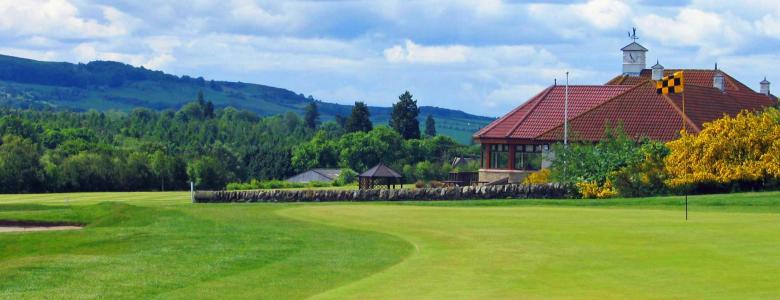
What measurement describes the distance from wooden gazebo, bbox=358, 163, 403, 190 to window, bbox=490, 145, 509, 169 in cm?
480

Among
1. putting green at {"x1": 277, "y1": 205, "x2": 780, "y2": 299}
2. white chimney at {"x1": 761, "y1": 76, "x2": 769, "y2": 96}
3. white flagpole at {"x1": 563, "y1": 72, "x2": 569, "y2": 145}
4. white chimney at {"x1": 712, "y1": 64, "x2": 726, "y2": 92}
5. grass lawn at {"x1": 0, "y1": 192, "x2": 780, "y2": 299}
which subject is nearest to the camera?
putting green at {"x1": 277, "y1": 205, "x2": 780, "y2": 299}

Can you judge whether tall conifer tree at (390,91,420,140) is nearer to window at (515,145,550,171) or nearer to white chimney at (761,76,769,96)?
white chimney at (761,76,769,96)

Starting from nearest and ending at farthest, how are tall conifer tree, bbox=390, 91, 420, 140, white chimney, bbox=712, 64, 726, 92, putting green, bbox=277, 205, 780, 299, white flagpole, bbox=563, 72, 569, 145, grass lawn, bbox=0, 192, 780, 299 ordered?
putting green, bbox=277, 205, 780, 299
grass lawn, bbox=0, 192, 780, 299
white flagpole, bbox=563, 72, 569, 145
white chimney, bbox=712, 64, 726, 92
tall conifer tree, bbox=390, 91, 420, 140

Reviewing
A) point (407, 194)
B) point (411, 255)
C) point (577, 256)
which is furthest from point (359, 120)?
point (577, 256)

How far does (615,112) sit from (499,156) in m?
5.82

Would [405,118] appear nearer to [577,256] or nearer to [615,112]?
[615,112]

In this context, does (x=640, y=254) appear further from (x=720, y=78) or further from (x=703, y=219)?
(x=720, y=78)

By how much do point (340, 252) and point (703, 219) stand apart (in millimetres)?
9949

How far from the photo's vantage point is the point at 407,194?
42.4m

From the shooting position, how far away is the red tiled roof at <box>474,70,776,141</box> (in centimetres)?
5744

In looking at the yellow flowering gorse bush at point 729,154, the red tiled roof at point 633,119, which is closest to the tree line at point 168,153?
the red tiled roof at point 633,119

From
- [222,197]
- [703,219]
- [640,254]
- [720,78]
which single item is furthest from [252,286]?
[720,78]

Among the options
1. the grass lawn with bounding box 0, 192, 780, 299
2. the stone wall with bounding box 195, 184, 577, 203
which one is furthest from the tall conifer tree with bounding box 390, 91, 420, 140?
the grass lawn with bounding box 0, 192, 780, 299

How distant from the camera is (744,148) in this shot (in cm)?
4297
